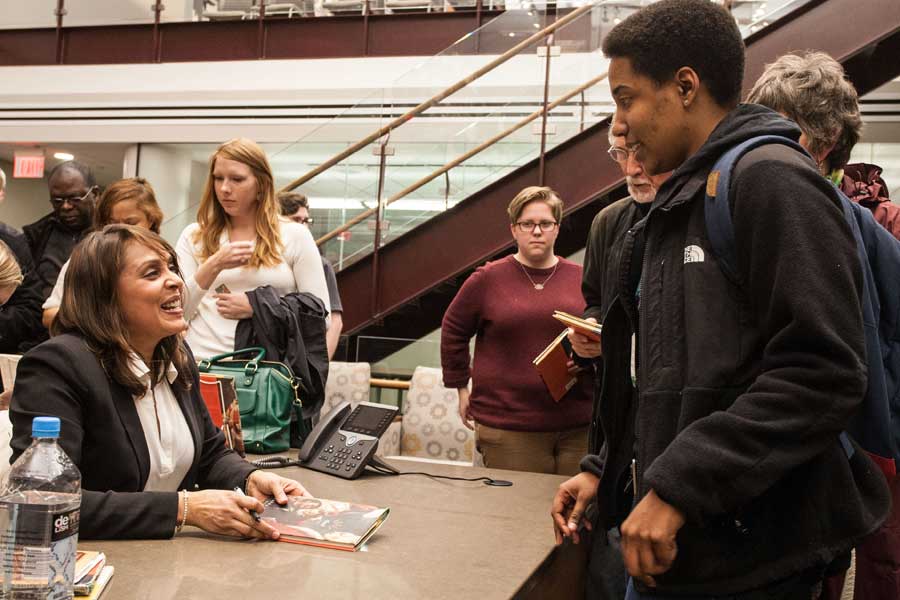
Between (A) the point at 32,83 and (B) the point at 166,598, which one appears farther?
(A) the point at 32,83

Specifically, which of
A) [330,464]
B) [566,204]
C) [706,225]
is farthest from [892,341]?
[566,204]

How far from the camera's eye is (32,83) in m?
10.3

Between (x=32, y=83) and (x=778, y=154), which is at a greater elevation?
(x=32, y=83)

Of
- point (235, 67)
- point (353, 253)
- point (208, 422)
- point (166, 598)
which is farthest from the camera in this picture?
point (235, 67)

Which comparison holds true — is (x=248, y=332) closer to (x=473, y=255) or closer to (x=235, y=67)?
(x=473, y=255)

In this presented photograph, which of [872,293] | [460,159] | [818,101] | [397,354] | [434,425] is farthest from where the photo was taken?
[460,159]

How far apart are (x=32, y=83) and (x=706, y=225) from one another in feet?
36.4

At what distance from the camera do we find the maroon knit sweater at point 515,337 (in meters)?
3.13

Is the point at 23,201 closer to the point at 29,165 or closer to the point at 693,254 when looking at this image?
the point at 29,165

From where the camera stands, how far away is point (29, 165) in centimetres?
1093

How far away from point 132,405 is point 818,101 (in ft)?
5.07

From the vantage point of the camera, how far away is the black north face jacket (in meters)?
1.02

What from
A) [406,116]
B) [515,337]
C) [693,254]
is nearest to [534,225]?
[515,337]

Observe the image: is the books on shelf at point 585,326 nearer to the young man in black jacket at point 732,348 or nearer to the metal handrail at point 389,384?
the young man in black jacket at point 732,348
